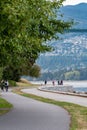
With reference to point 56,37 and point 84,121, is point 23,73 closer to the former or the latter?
point 56,37

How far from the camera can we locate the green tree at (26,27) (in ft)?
53.8

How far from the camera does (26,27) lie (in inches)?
744

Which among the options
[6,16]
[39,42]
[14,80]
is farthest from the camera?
[14,80]

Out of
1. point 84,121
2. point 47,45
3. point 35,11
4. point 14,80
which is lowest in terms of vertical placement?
point 14,80

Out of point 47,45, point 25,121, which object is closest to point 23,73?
point 47,45

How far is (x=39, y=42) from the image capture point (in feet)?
75.6

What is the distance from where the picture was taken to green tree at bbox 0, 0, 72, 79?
53.8 feet

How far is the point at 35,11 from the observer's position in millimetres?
19672

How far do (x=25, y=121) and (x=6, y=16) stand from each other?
4.86m

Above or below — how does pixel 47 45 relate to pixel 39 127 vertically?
above

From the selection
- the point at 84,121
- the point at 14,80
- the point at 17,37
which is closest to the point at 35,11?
the point at 17,37

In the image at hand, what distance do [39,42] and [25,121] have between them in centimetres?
526

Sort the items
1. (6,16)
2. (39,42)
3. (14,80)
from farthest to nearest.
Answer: (14,80), (39,42), (6,16)

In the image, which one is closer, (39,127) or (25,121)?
(39,127)
